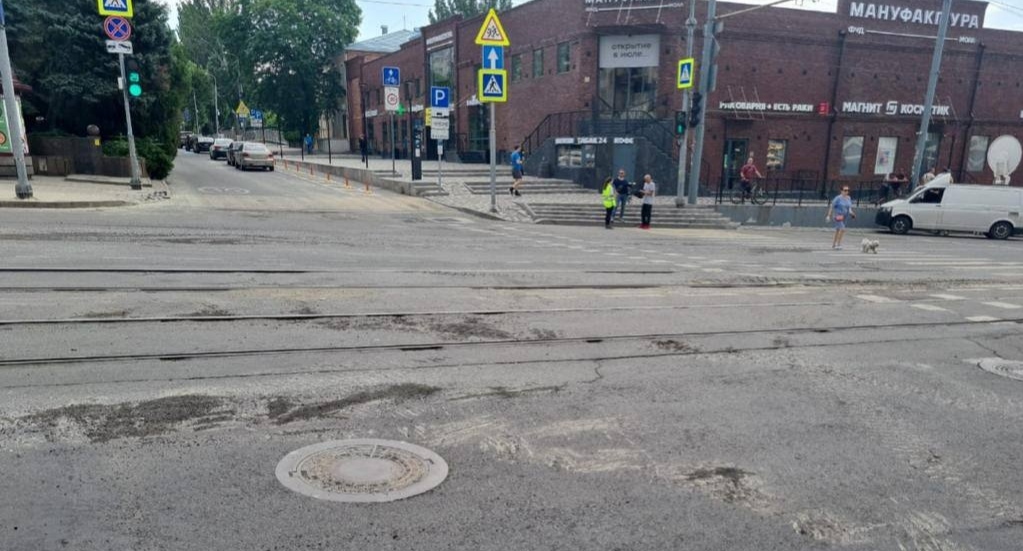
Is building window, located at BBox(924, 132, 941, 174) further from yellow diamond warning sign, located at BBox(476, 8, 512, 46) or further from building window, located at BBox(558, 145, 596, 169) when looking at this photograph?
yellow diamond warning sign, located at BBox(476, 8, 512, 46)

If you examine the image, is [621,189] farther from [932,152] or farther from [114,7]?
[932,152]

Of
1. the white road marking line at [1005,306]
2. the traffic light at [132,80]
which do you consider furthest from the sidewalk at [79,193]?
the white road marking line at [1005,306]

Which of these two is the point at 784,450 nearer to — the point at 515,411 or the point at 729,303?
the point at 515,411

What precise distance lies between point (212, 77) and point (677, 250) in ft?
251

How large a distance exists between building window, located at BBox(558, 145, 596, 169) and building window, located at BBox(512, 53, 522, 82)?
7.44 metres

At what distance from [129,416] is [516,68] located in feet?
106

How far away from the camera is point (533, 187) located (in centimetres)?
2686

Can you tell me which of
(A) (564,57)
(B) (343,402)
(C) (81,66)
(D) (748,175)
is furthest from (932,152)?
(C) (81,66)

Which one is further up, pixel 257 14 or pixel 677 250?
pixel 257 14

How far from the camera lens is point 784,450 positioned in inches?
176

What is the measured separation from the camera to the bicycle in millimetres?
25344

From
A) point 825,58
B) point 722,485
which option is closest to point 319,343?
point 722,485

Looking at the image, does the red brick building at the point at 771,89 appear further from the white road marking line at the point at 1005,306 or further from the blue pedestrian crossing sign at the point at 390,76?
the white road marking line at the point at 1005,306

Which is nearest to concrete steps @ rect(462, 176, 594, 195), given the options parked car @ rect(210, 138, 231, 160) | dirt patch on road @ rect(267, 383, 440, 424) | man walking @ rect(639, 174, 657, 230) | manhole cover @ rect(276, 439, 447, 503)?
man walking @ rect(639, 174, 657, 230)
